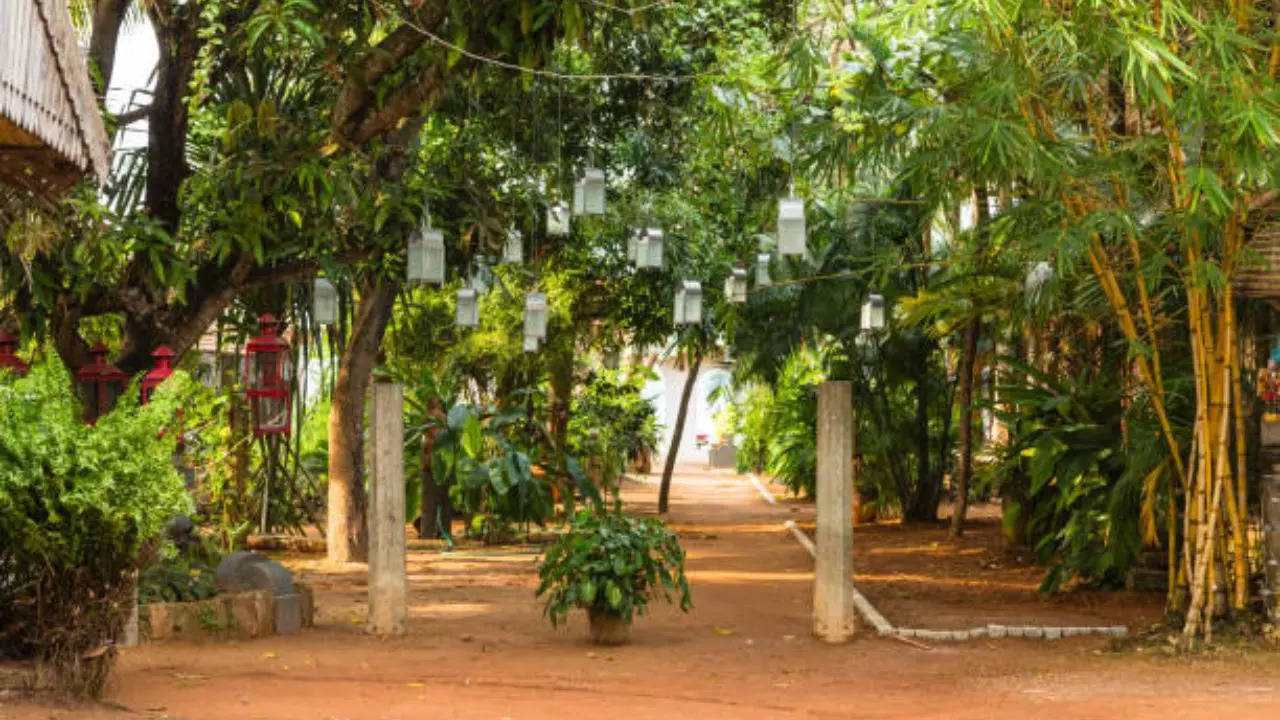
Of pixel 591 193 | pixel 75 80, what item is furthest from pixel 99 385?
pixel 75 80

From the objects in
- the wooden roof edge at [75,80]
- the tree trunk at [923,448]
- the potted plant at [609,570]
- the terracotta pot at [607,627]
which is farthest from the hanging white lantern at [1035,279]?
the wooden roof edge at [75,80]

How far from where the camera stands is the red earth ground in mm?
8672

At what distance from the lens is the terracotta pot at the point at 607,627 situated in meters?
11.1

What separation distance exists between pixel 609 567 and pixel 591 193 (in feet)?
8.88

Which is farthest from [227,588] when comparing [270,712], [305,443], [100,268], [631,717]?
[305,443]

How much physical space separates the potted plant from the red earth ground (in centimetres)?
26

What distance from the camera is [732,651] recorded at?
10977 mm

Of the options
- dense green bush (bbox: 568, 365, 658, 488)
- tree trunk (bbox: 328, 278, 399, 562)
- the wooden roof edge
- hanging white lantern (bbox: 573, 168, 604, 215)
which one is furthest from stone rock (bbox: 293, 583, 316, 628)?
dense green bush (bbox: 568, 365, 658, 488)

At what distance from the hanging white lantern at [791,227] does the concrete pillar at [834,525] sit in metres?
1.09

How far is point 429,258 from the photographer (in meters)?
11.1

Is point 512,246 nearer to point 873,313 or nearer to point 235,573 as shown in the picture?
point 235,573

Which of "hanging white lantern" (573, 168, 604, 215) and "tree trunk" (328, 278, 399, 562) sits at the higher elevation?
"hanging white lantern" (573, 168, 604, 215)

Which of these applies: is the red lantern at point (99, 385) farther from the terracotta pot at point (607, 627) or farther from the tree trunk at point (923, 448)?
the tree trunk at point (923, 448)

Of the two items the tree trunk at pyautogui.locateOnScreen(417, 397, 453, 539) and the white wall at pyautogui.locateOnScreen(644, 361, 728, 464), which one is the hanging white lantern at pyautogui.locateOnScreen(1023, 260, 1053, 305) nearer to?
the tree trunk at pyautogui.locateOnScreen(417, 397, 453, 539)
